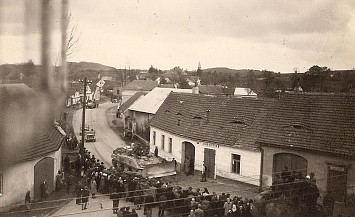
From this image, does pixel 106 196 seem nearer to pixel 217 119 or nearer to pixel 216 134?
pixel 216 134

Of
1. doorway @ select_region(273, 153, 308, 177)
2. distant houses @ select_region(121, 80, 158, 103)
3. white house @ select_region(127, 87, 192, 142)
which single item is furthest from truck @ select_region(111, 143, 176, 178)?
distant houses @ select_region(121, 80, 158, 103)

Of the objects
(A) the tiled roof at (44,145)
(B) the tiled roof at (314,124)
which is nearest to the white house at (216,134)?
(B) the tiled roof at (314,124)

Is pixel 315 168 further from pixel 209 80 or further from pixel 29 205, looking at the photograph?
pixel 209 80

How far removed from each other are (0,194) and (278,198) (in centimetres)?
1073

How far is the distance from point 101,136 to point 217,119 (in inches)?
660

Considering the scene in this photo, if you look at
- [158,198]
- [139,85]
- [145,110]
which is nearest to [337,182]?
[158,198]

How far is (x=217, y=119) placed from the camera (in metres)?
22.7

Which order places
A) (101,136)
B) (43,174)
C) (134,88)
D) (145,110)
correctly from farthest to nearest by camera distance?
(134,88), (101,136), (145,110), (43,174)

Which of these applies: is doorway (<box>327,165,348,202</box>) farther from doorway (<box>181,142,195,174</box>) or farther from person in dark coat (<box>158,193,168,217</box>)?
doorway (<box>181,142,195,174</box>)

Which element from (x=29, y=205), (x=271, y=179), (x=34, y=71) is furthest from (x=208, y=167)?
(x=34, y=71)

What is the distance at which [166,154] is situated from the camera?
84.9 ft

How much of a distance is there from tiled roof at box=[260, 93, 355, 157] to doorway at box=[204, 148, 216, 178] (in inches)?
153

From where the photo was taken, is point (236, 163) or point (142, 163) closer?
point (142, 163)

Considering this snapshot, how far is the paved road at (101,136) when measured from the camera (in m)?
27.5
